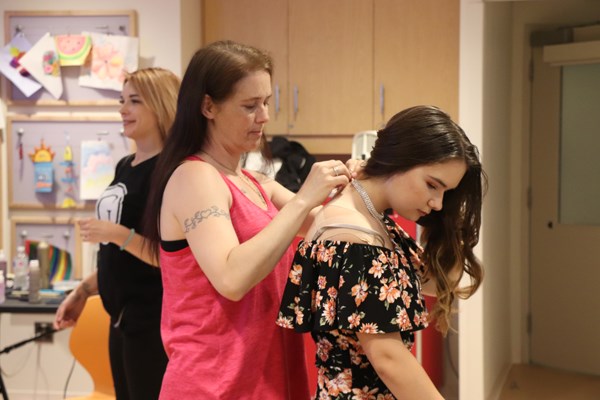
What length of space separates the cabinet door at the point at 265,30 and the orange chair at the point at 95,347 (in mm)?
1712

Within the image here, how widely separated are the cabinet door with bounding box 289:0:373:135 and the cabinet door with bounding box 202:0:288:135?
45 millimetres

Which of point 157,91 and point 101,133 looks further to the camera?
point 101,133

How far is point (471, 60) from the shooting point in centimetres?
363

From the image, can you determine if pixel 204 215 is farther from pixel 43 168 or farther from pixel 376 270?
pixel 43 168

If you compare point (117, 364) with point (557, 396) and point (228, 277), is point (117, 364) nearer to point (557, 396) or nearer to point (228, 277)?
point (228, 277)

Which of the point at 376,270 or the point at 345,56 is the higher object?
the point at 345,56

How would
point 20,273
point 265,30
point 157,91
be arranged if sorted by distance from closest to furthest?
point 157,91, point 20,273, point 265,30

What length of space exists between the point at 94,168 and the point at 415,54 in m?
1.76

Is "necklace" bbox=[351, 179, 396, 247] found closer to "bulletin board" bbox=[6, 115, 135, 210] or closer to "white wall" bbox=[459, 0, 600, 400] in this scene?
"white wall" bbox=[459, 0, 600, 400]

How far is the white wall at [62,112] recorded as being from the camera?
13.1 ft

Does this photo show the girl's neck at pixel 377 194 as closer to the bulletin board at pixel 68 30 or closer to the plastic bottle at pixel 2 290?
the plastic bottle at pixel 2 290

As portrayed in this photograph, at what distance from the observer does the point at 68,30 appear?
4.05 meters

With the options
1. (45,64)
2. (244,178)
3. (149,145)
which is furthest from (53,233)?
(244,178)

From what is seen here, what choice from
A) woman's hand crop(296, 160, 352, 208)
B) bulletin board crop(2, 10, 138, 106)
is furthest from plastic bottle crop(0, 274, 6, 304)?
woman's hand crop(296, 160, 352, 208)
